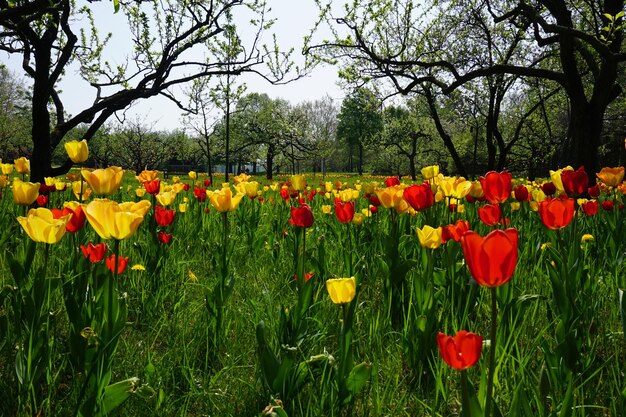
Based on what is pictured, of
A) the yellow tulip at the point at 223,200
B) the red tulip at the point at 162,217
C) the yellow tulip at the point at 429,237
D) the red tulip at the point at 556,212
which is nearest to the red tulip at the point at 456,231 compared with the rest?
the yellow tulip at the point at 429,237

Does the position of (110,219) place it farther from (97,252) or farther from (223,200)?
(223,200)

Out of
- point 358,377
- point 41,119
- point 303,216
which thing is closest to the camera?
point 358,377

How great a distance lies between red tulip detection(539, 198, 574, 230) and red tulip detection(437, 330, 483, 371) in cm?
94

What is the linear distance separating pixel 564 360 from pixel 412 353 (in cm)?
50

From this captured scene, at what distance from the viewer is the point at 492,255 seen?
772 millimetres

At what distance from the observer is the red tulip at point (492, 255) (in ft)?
2.48

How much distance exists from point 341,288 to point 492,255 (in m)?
0.57

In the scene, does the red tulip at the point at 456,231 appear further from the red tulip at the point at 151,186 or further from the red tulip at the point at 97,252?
the red tulip at the point at 151,186

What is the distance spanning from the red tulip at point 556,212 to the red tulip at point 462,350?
937mm

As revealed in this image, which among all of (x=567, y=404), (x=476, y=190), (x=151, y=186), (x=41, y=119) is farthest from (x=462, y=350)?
(x=41, y=119)

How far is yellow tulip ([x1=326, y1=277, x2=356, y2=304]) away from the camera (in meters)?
1.25

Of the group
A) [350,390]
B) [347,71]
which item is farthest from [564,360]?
[347,71]

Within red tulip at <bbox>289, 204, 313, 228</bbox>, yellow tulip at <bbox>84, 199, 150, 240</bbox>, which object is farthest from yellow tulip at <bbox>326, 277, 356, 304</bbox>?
red tulip at <bbox>289, 204, 313, 228</bbox>

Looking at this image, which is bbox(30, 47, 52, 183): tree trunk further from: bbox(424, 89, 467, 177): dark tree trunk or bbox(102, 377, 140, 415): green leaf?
bbox(424, 89, 467, 177): dark tree trunk
